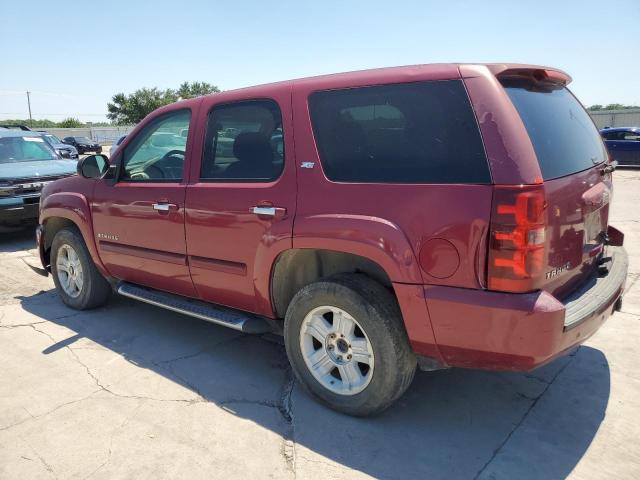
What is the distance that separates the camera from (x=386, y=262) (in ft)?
8.70

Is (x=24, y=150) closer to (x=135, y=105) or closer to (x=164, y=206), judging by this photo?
(x=164, y=206)

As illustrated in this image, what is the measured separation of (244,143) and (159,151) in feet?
3.54

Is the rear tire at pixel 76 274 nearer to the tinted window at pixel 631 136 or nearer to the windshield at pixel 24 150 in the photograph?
the windshield at pixel 24 150

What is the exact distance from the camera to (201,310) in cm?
376

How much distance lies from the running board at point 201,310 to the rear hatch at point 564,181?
1869 millimetres

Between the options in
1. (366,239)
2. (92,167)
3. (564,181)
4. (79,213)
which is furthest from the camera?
(79,213)

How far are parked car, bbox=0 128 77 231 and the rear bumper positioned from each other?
294 inches

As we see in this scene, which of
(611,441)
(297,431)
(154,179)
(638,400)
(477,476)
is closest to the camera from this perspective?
(477,476)

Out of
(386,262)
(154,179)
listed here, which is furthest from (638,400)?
(154,179)

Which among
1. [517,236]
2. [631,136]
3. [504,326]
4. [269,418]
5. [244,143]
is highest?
[244,143]

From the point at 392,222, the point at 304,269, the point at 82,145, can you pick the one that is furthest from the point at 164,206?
the point at 82,145

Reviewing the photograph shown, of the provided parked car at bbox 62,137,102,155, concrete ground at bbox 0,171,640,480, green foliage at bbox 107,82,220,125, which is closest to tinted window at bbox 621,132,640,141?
concrete ground at bbox 0,171,640,480

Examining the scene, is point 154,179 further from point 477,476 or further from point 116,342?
point 477,476

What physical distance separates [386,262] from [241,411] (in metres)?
1.37
